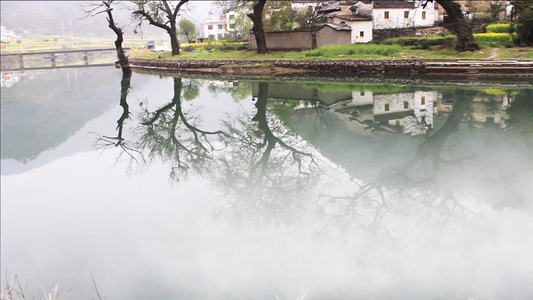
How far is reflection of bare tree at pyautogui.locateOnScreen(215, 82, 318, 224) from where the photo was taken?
7.58 metres

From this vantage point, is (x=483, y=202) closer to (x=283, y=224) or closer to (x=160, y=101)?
(x=283, y=224)

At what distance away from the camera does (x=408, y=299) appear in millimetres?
4801

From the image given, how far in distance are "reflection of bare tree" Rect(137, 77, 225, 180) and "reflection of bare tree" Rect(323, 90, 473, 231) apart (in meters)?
3.64

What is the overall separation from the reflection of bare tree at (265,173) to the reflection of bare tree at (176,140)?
1.94 ft

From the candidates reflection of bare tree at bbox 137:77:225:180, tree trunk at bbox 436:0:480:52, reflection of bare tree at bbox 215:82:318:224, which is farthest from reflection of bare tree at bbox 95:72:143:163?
tree trunk at bbox 436:0:480:52

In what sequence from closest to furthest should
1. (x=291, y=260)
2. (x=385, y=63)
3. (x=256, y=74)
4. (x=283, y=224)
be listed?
(x=291, y=260) → (x=283, y=224) → (x=385, y=63) → (x=256, y=74)

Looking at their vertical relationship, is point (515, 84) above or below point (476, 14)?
below

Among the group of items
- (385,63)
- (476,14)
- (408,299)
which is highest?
(476,14)

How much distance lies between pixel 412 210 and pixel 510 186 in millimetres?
1777

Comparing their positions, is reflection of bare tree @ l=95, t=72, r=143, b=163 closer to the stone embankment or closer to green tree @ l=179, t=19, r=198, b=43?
the stone embankment

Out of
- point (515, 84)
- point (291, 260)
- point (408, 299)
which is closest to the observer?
point (408, 299)

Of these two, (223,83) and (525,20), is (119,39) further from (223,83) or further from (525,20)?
(525,20)

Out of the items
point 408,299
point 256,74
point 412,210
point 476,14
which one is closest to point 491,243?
point 412,210

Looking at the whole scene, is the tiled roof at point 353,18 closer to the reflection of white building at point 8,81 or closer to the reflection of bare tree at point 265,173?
the reflection of white building at point 8,81
